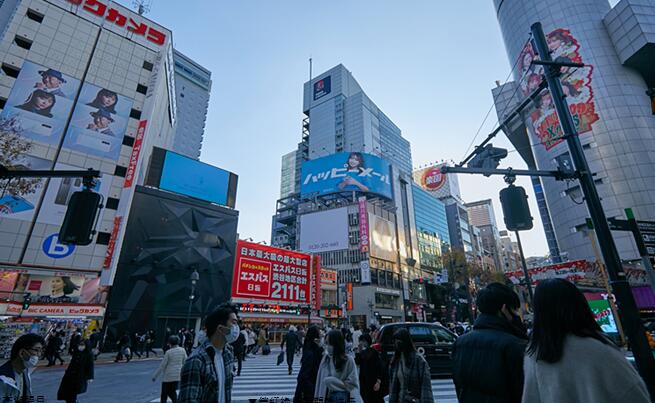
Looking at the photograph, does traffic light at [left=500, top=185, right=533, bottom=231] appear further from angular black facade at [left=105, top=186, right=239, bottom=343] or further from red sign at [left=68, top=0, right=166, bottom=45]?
red sign at [left=68, top=0, right=166, bottom=45]

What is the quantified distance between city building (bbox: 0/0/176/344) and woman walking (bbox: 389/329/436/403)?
78.8 feet

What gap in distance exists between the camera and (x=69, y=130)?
1048 inches

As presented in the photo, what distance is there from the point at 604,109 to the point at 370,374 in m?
40.7

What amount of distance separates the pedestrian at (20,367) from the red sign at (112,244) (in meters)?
25.7

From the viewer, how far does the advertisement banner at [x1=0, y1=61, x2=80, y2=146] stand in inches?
968

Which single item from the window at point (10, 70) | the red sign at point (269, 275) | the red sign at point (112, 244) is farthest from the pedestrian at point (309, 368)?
the window at point (10, 70)

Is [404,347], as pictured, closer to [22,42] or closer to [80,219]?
[80,219]

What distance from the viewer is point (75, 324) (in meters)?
22.0

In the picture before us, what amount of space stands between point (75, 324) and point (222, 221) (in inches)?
612

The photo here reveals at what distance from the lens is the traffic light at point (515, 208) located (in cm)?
561

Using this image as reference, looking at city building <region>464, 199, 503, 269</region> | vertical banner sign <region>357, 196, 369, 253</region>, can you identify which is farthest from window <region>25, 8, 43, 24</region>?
city building <region>464, 199, 503, 269</region>

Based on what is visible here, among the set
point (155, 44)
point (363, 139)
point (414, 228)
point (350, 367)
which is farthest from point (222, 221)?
point (363, 139)

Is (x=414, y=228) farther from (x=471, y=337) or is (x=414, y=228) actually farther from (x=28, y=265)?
(x=471, y=337)

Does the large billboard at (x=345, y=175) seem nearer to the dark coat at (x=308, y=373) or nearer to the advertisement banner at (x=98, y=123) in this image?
the advertisement banner at (x=98, y=123)
